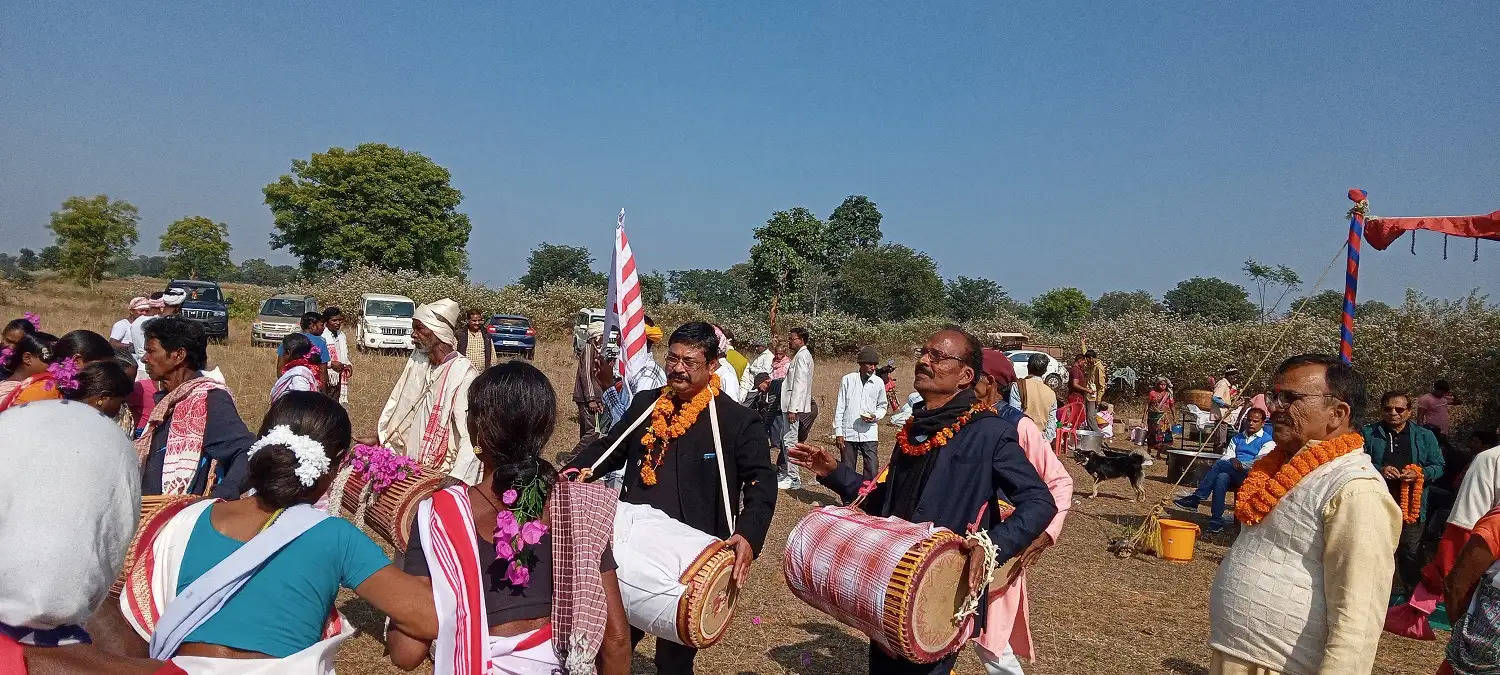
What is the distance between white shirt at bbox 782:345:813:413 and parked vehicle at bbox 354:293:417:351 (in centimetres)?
1650

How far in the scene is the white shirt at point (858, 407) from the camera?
→ 10289 millimetres

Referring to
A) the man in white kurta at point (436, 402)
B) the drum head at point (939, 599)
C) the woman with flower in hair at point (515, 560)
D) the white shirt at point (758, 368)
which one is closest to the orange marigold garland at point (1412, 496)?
the drum head at point (939, 599)

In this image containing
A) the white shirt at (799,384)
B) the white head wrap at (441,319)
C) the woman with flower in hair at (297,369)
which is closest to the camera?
the white head wrap at (441,319)

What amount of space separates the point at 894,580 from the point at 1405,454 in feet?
24.0

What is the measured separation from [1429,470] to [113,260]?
65952 millimetres

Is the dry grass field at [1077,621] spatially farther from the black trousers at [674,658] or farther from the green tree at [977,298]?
the green tree at [977,298]

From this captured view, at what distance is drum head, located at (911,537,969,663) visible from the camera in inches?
118

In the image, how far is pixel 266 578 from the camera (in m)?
2.23

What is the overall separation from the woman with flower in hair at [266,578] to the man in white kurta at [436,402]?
3.05m

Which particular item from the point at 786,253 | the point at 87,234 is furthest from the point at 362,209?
the point at 786,253

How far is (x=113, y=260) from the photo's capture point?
2199 inches

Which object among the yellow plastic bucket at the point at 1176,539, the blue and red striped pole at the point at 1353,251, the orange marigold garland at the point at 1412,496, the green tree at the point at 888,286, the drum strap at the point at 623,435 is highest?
the green tree at the point at 888,286

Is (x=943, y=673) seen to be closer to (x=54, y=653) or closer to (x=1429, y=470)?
(x=54, y=653)

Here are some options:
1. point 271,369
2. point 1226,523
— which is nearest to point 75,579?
point 1226,523
